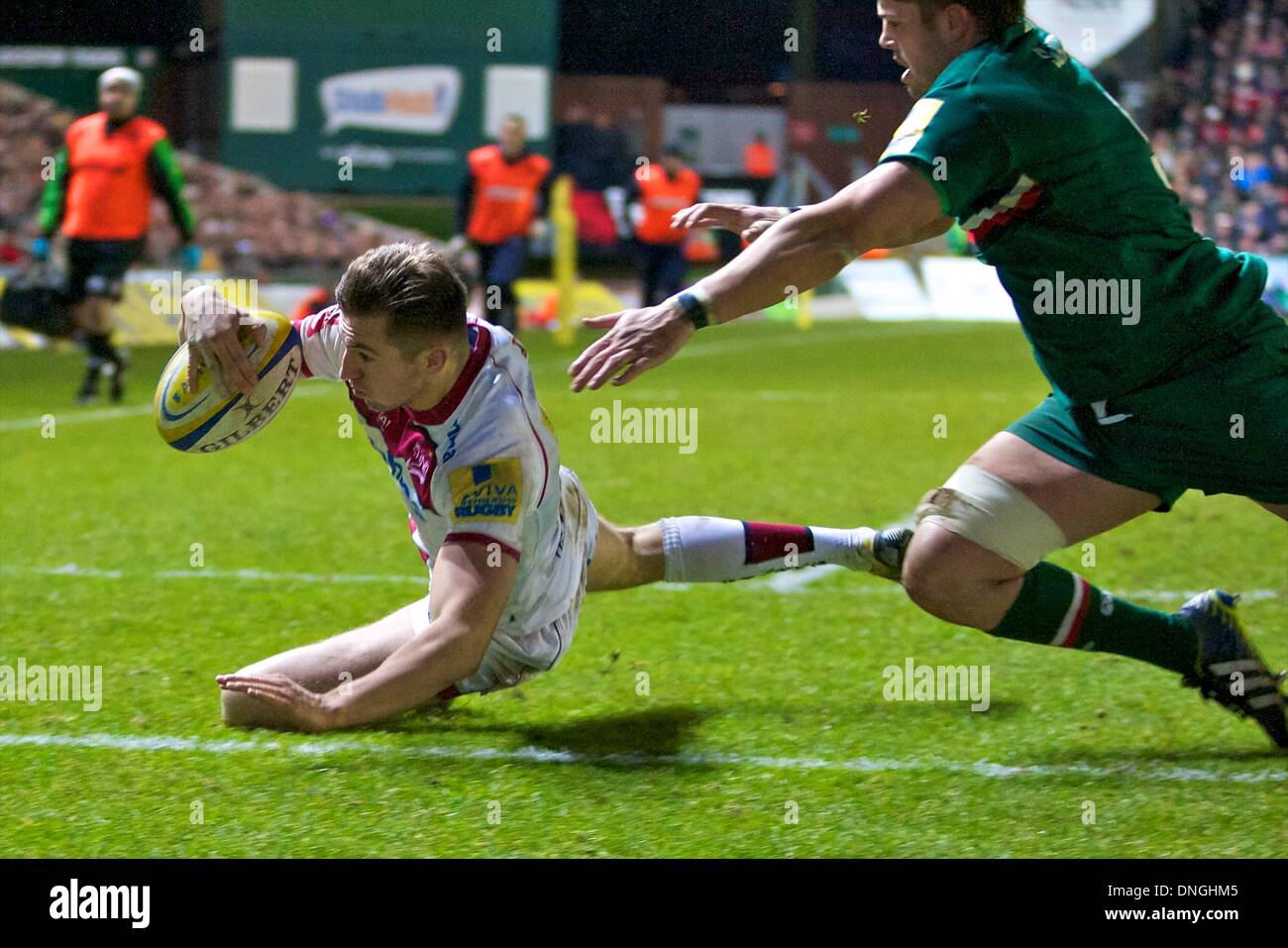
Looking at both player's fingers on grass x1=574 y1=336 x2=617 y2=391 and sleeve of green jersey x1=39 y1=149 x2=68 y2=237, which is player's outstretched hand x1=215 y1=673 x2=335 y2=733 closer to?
player's fingers on grass x1=574 y1=336 x2=617 y2=391

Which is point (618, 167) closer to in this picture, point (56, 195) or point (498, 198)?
point (498, 198)

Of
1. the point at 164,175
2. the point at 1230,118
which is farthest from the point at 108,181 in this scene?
the point at 1230,118

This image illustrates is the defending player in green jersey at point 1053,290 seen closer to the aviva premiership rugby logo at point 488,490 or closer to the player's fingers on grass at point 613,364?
the player's fingers on grass at point 613,364

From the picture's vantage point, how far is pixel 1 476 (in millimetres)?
8367

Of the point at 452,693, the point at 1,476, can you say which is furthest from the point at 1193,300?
the point at 1,476

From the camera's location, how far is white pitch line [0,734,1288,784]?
3791 millimetres

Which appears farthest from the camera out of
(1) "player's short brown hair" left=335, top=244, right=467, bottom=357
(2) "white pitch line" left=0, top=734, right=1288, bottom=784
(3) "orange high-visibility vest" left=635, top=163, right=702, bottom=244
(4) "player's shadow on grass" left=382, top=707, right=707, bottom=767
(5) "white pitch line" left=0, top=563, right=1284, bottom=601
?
(3) "orange high-visibility vest" left=635, top=163, right=702, bottom=244

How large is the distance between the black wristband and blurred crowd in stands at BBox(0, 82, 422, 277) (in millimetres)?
19396

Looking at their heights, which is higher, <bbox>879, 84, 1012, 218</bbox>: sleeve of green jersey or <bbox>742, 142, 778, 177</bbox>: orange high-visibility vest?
<bbox>742, 142, 778, 177</bbox>: orange high-visibility vest

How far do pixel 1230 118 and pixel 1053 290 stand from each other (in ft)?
84.5

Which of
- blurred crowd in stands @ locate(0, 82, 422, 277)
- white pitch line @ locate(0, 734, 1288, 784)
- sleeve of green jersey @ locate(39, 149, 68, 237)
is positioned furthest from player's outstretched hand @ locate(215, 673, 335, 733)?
blurred crowd in stands @ locate(0, 82, 422, 277)

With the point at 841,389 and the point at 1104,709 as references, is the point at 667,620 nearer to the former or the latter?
the point at 1104,709

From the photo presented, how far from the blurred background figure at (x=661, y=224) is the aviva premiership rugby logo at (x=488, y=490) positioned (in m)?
14.6

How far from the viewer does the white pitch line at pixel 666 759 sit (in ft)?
12.4
